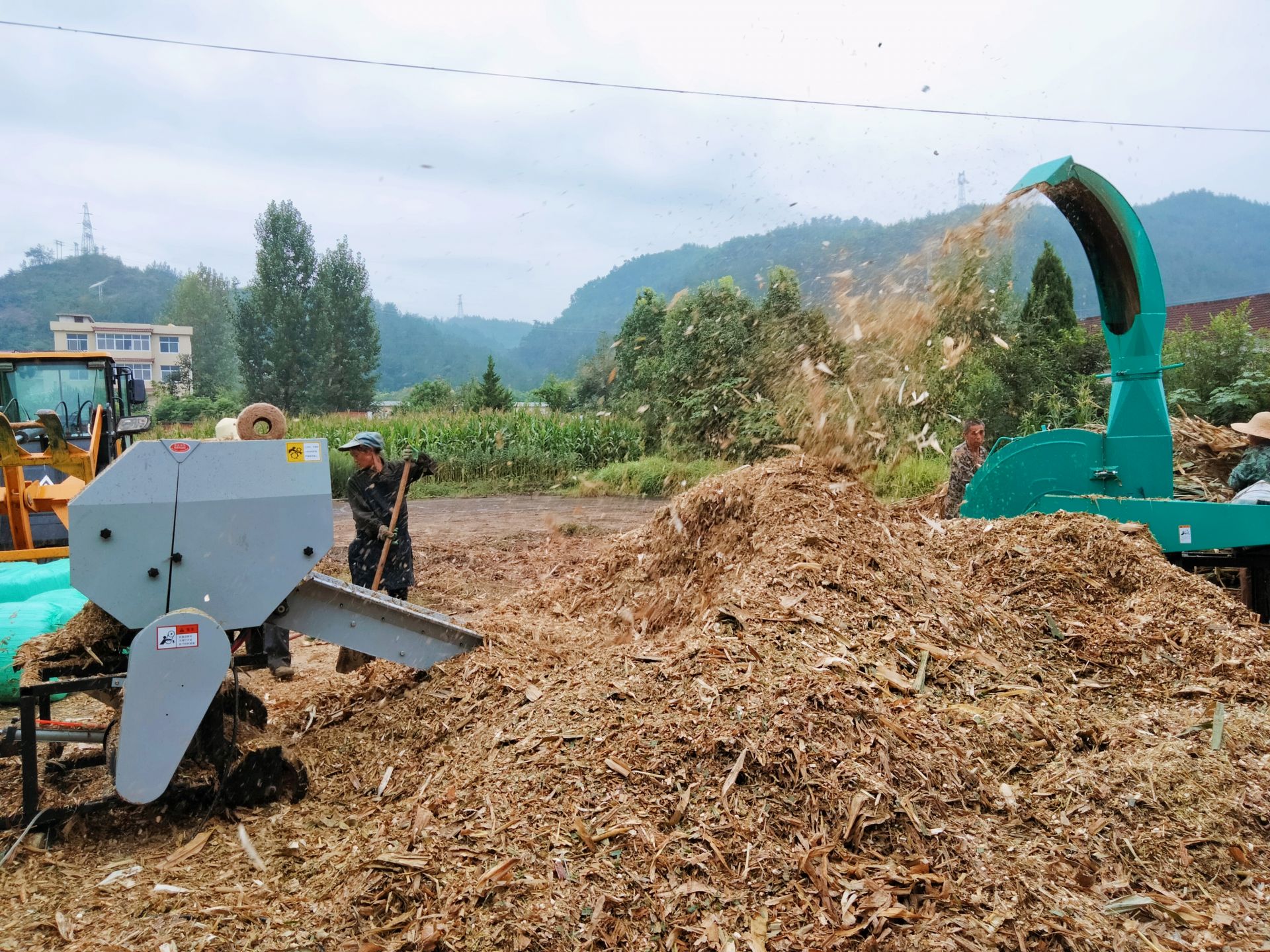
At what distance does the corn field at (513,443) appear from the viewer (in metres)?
18.4

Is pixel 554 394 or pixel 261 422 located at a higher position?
pixel 554 394

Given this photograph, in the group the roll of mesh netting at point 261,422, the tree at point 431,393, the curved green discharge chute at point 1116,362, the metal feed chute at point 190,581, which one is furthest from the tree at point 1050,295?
the tree at point 431,393

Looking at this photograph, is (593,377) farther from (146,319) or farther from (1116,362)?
(146,319)

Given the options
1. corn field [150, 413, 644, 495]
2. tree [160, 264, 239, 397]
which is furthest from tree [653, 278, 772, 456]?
tree [160, 264, 239, 397]

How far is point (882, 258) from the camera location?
6.45 meters

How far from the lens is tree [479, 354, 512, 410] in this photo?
106 feet

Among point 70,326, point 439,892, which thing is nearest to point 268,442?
point 439,892

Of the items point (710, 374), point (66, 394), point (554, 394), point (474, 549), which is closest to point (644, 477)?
point (474, 549)

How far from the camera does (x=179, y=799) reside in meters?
3.42

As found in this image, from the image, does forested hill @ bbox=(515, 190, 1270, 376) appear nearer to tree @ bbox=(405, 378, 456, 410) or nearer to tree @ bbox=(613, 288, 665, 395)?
tree @ bbox=(613, 288, 665, 395)

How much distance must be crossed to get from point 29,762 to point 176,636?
79 cm

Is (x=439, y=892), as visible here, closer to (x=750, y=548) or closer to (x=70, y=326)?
(x=750, y=548)

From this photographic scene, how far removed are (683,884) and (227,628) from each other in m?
1.97

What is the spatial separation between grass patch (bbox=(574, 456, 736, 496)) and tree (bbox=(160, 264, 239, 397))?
5760cm
